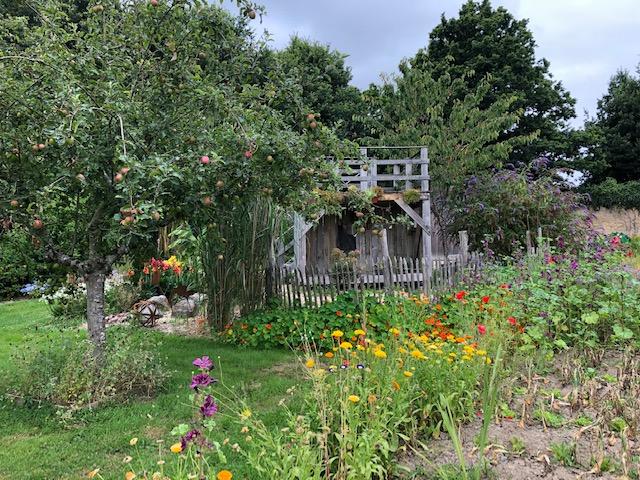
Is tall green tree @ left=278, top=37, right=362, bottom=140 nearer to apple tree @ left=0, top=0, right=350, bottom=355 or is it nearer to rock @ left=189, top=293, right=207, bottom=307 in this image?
rock @ left=189, top=293, right=207, bottom=307

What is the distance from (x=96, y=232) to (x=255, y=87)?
76.1 inches

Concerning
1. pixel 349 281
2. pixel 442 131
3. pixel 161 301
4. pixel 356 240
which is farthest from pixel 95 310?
pixel 442 131

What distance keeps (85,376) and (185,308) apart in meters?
4.27

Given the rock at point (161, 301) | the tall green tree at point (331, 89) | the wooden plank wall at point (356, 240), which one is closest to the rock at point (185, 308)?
the rock at point (161, 301)

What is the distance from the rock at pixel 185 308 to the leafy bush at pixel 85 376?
12.1ft

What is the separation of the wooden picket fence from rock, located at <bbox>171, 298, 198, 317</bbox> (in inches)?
82.1

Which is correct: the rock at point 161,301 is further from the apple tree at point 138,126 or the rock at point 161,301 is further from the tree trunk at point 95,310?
the tree trunk at point 95,310

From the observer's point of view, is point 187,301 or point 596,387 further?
point 187,301

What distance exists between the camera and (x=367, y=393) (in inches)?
91.5

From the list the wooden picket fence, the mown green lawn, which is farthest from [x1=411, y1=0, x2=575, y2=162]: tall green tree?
the mown green lawn

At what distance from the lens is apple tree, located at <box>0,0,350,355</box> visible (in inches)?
126

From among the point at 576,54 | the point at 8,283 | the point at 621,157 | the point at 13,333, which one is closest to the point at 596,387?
the point at 13,333

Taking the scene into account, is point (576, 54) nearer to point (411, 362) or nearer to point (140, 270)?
point (140, 270)

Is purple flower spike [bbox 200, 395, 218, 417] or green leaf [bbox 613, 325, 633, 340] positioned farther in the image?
green leaf [bbox 613, 325, 633, 340]
